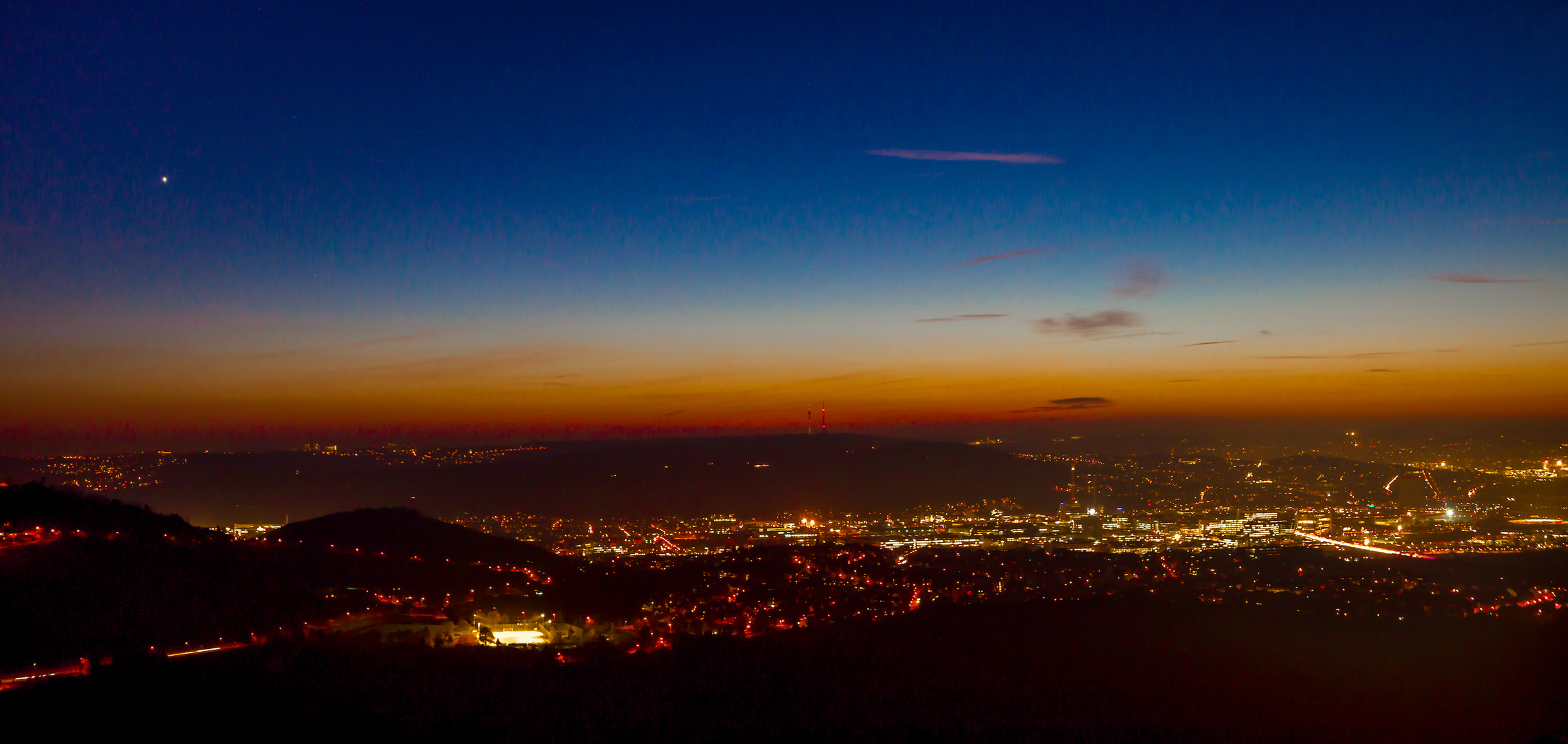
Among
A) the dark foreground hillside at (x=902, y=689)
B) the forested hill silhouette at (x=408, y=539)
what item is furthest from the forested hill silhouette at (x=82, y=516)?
the dark foreground hillside at (x=902, y=689)

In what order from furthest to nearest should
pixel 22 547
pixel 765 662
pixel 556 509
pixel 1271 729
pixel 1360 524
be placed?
pixel 556 509 → pixel 1360 524 → pixel 22 547 → pixel 765 662 → pixel 1271 729

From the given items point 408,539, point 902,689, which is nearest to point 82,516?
point 408,539

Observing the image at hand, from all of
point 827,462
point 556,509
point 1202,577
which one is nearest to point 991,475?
point 827,462

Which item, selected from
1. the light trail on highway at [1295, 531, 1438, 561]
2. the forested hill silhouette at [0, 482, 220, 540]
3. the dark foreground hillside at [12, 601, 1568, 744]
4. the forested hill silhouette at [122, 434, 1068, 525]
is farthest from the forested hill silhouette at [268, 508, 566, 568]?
the light trail on highway at [1295, 531, 1438, 561]

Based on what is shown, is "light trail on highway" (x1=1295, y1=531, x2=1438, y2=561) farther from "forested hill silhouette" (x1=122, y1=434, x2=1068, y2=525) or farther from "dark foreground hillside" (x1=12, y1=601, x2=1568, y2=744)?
"forested hill silhouette" (x1=122, y1=434, x2=1068, y2=525)

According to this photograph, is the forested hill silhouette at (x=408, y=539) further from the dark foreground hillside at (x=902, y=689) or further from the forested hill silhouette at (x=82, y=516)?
the dark foreground hillside at (x=902, y=689)

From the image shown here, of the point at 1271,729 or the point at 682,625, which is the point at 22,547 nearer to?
the point at 682,625

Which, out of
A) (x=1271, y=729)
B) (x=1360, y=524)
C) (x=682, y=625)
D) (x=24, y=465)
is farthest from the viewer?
(x=24, y=465)
